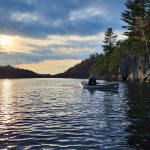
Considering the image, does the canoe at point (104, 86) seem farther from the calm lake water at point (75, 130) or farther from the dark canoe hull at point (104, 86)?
the calm lake water at point (75, 130)

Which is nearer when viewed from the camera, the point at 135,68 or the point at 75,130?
the point at 75,130

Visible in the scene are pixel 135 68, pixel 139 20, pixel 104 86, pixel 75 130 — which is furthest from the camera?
pixel 135 68

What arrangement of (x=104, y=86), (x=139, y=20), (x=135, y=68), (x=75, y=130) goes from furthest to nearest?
(x=135, y=68)
(x=139, y=20)
(x=104, y=86)
(x=75, y=130)

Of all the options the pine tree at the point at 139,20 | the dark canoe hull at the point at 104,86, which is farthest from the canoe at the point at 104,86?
the pine tree at the point at 139,20

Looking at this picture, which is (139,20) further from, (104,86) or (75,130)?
(75,130)

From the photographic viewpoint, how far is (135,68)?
119 meters

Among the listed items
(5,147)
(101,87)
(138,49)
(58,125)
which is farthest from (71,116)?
(138,49)

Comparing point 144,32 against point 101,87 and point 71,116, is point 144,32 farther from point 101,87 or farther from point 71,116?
point 71,116

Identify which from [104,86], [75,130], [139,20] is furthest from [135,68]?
[75,130]

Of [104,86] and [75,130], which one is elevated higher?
[104,86]

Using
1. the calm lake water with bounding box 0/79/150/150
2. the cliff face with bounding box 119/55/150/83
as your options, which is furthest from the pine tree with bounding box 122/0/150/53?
the calm lake water with bounding box 0/79/150/150

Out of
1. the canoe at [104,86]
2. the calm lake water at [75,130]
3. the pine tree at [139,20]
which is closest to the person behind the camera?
the calm lake water at [75,130]

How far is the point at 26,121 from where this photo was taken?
26.7 metres

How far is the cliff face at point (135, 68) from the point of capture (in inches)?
4215
